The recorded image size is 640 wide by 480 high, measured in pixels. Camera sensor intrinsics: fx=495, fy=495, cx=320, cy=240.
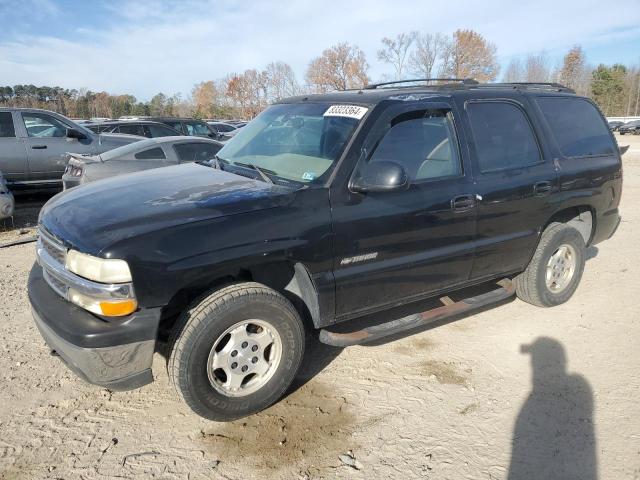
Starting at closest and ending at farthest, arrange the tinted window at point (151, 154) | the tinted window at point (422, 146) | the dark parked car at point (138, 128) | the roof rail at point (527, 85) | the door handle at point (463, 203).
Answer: the tinted window at point (422, 146) → the door handle at point (463, 203) → the roof rail at point (527, 85) → the tinted window at point (151, 154) → the dark parked car at point (138, 128)

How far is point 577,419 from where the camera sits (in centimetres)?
308

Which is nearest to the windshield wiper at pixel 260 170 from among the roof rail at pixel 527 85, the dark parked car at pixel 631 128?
the roof rail at pixel 527 85

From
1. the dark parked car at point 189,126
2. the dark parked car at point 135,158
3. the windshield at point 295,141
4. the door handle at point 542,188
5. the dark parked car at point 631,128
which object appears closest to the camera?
the windshield at point 295,141

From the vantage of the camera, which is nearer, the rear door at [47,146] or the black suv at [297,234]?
the black suv at [297,234]

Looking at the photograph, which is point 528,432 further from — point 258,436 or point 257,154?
point 257,154

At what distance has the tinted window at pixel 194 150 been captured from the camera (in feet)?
27.8

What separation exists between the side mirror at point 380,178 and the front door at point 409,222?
0.08 m

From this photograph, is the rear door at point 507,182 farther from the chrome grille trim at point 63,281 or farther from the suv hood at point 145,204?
the chrome grille trim at point 63,281

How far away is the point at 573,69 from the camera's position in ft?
215

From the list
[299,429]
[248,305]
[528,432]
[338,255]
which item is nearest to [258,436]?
[299,429]

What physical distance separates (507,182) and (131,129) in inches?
457

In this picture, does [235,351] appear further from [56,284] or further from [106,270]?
[56,284]

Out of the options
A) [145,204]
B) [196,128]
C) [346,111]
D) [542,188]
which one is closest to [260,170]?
[346,111]

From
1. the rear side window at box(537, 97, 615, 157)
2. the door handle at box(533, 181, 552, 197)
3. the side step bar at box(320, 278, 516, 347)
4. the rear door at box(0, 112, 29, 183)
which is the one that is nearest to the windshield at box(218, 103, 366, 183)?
the side step bar at box(320, 278, 516, 347)
